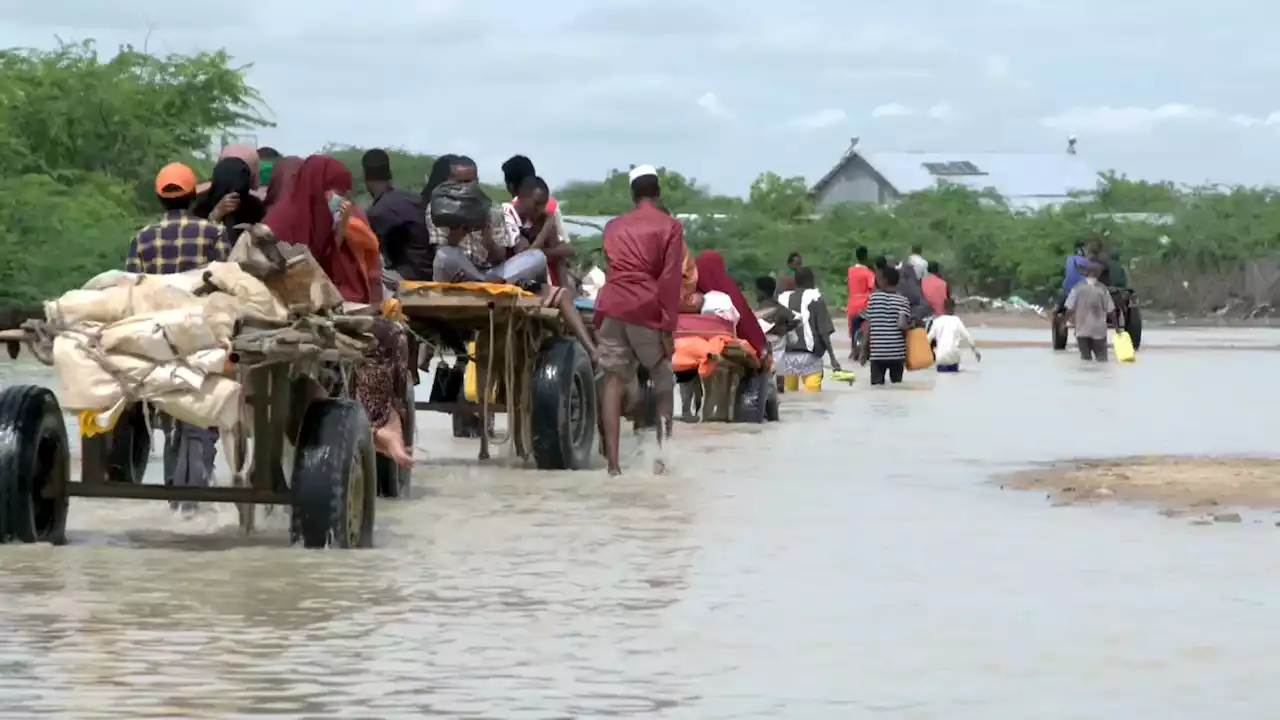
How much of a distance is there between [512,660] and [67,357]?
3.41m

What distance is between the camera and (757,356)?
21.4m

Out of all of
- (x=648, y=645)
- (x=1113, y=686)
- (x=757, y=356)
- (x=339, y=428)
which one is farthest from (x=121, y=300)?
(x=757, y=356)

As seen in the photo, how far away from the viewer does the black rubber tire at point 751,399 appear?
21.9 metres

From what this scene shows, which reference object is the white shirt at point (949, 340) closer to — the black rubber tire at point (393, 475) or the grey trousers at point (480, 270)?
the grey trousers at point (480, 270)

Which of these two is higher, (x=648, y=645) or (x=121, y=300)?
(x=121, y=300)

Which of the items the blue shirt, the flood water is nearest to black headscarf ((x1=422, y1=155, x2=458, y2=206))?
the flood water

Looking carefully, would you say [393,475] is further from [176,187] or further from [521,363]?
[176,187]

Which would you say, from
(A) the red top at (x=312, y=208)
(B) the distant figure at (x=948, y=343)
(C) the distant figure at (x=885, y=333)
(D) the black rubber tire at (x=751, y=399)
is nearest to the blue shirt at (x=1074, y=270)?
(B) the distant figure at (x=948, y=343)

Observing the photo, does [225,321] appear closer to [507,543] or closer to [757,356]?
[507,543]

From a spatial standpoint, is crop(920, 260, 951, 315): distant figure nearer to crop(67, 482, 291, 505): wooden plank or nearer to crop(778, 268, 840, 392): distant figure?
crop(778, 268, 840, 392): distant figure

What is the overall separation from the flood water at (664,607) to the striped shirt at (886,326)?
40.5 feet

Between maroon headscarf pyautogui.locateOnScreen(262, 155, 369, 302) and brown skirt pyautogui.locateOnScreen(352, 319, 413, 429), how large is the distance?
490 millimetres

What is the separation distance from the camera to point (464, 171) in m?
16.5

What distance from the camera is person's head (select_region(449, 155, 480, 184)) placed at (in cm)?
1658
